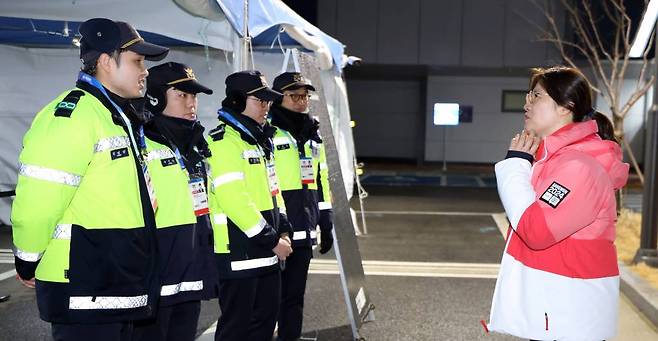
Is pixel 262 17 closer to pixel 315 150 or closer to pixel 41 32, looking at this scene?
pixel 315 150

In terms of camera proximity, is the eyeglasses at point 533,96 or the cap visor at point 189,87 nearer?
the eyeglasses at point 533,96

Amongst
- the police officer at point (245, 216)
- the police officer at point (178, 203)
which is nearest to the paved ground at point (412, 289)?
the police officer at point (245, 216)

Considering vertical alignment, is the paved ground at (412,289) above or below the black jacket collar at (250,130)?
below

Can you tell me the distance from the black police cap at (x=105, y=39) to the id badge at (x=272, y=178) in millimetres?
1372

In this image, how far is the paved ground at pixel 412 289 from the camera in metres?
4.82


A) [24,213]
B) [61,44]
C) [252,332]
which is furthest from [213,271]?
[61,44]

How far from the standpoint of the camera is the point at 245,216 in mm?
3258

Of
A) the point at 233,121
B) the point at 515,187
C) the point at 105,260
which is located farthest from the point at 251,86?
the point at 515,187

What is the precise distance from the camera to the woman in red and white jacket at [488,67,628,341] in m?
2.21

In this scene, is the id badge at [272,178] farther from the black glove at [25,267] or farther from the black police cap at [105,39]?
the black glove at [25,267]

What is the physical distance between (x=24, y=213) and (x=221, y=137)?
4.44 ft

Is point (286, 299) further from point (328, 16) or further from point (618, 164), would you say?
point (328, 16)

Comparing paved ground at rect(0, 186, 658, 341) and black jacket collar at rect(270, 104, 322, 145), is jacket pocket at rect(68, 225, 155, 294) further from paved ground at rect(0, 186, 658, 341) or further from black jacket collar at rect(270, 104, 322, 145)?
paved ground at rect(0, 186, 658, 341)

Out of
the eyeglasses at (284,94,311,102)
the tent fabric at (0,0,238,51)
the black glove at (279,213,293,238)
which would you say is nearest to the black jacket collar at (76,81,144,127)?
the black glove at (279,213,293,238)
